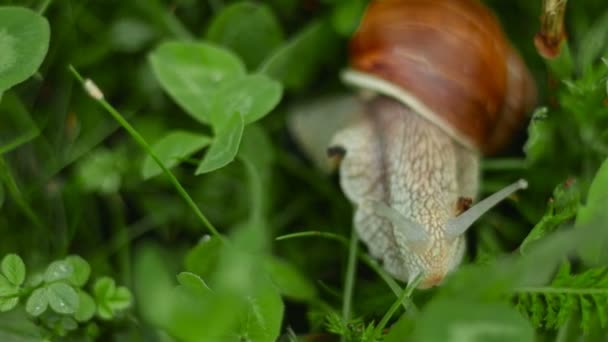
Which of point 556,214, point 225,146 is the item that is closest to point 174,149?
point 225,146

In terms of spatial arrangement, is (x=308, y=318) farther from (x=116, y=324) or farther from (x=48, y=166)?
(x=48, y=166)

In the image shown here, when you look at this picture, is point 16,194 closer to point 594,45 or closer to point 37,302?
→ point 37,302

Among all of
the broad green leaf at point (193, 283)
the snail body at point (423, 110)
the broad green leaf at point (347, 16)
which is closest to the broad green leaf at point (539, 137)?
the snail body at point (423, 110)

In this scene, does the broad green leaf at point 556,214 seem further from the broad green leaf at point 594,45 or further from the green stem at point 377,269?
the broad green leaf at point 594,45

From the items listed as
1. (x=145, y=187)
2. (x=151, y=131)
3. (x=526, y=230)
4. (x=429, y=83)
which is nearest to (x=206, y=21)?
(x=151, y=131)

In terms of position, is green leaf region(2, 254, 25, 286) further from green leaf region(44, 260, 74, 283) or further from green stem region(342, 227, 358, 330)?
green stem region(342, 227, 358, 330)
